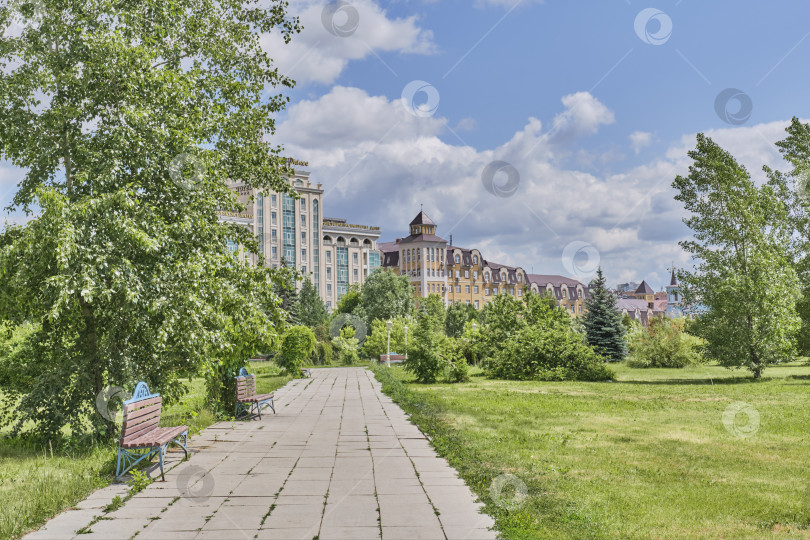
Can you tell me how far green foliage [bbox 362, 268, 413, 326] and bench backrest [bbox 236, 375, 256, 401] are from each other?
2024 inches

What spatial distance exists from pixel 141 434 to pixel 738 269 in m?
25.1

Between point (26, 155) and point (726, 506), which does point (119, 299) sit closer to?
point (26, 155)

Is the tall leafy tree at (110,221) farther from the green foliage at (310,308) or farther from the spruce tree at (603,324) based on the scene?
the green foliage at (310,308)

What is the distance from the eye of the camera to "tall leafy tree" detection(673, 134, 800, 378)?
26031mm

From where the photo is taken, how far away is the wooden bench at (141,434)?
25.0ft

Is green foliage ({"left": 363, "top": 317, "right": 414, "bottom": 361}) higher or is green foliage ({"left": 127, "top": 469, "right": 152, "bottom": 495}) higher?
green foliage ({"left": 363, "top": 317, "right": 414, "bottom": 361})

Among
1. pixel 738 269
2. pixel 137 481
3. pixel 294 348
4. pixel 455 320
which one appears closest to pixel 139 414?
pixel 137 481

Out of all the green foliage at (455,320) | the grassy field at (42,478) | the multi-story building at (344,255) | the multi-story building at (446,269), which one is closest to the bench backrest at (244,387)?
the grassy field at (42,478)

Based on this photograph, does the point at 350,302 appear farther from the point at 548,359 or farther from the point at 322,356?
the point at 548,359

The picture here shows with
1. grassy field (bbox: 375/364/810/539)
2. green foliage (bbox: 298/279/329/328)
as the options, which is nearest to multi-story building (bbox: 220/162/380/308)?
green foliage (bbox: 298/279/329/328)

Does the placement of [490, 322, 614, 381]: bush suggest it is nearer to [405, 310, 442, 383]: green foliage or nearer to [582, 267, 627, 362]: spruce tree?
[405, 310, 442, 383]: green foliage

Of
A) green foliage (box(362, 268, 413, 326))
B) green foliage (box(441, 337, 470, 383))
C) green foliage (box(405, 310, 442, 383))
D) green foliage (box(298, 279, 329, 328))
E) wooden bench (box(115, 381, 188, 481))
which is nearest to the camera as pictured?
wooden bench (box(115, 381, 188, 481))

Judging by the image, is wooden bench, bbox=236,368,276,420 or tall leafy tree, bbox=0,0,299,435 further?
wooden bench, bbox=236,368,276,420

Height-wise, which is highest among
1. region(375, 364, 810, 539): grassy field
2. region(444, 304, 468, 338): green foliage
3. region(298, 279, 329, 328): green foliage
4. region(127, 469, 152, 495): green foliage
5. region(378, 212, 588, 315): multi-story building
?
region(378, 212, 588, 315): multi-story building
